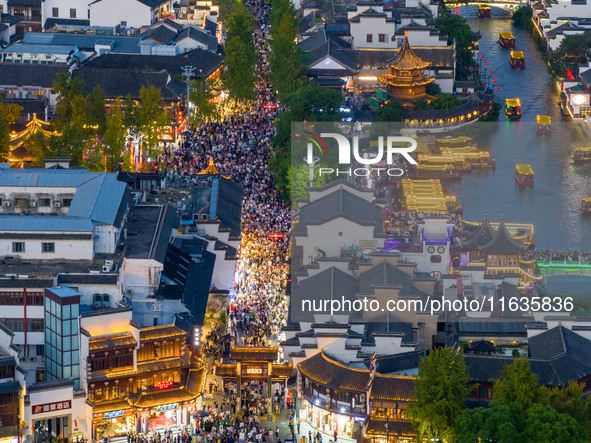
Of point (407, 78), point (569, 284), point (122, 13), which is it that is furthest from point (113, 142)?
point (122, 13)

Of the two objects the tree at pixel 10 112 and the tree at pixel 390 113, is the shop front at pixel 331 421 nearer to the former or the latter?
the tree at pixel 10 112

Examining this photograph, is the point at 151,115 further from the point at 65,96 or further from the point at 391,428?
the point at 391,428

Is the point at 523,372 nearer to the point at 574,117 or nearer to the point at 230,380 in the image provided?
the point at 230,380

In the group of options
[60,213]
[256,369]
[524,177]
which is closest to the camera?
[256,369]

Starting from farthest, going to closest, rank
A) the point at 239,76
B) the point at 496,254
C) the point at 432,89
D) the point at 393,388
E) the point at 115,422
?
the point at 432,89, the point at 239,76, the point at 496,254, the point at 115,422, the point at 393,388

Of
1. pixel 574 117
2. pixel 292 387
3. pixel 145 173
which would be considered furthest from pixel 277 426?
pixel 574 117

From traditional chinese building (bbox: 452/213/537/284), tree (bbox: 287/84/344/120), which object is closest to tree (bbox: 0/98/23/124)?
tree (bbox: 287/84/344/120)

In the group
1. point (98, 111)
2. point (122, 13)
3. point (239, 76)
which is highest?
point (122, 13)
